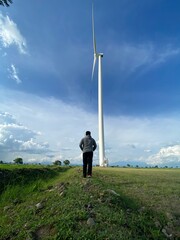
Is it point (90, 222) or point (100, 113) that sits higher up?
point (100, 113)

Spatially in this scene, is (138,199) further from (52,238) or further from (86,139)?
(86,139)

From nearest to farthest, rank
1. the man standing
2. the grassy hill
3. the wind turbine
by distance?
the grassy hill
the man standing
the wind turbine

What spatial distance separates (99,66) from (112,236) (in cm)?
4250

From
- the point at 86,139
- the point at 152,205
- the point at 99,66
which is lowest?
the point at 152,205

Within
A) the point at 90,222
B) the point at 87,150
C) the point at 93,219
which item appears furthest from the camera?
the point at 87,150

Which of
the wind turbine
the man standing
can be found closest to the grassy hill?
the man standing

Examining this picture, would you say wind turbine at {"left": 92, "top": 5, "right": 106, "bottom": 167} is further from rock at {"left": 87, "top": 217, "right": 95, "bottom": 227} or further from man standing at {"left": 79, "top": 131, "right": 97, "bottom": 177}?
rock at {"left": 87, "top": 217, "right": 95, "bottom": 227}

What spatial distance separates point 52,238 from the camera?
3.83 m

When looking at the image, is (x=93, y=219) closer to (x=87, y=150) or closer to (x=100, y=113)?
(x=87, y=150)

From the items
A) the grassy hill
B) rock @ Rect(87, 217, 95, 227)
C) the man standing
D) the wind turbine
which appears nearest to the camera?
the grassy hill

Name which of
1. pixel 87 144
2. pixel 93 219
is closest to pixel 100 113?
pixel 87 144

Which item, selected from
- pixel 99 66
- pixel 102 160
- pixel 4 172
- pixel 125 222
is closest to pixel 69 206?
pixel 125 222

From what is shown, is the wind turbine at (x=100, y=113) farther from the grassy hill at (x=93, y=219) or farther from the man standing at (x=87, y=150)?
the grassy hill at (x=93, y=219)

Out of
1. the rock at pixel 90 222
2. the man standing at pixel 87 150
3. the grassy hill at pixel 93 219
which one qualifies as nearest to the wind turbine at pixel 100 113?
the man standing at pixel 87 150
